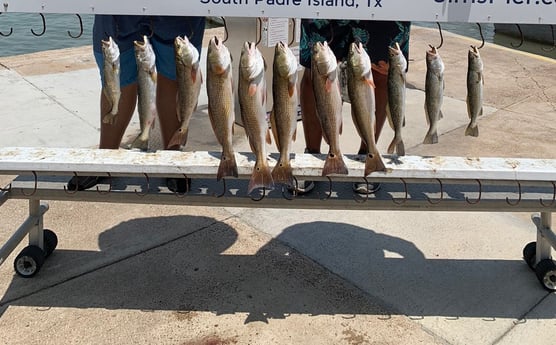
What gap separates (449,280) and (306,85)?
56.9 inches

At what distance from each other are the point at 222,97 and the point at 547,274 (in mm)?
2141

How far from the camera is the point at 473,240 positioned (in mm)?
4047

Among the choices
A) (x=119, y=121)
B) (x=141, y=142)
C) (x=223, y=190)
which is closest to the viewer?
(x=141, y=142)

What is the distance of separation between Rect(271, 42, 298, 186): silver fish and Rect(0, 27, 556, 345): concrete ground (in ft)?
2.86

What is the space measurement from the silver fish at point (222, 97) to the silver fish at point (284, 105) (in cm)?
20

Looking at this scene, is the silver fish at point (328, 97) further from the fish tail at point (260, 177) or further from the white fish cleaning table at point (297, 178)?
the fish tail at point (260, 177)

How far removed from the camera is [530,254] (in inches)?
145

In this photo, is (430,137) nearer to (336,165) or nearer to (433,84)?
(433,84)

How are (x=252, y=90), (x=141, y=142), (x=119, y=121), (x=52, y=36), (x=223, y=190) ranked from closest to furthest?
(x=252, y=90), (x=141, y=142), (x=223, y=190), (x=119, y=121), (x=52, y=36)

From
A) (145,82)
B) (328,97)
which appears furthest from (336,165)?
(145,82)

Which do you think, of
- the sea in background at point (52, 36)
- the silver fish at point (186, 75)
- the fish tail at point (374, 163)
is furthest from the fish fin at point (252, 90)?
the sea in background at point (52, 36)

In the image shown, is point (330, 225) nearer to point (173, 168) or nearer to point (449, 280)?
point (449, 280)

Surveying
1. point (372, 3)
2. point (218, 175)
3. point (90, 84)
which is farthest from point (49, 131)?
point (372, 3)

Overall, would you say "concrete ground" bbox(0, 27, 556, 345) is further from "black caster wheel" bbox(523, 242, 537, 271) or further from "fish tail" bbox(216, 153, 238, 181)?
"fish tail" bbox(216, 153, 238, 181)
